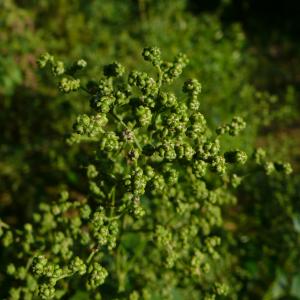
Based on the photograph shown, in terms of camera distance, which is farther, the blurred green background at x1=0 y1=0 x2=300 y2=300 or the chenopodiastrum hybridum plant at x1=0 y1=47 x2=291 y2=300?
the blurred green background at x1=0 y1=0 x2=300 y2=300

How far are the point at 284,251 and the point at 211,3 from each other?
21.6ft

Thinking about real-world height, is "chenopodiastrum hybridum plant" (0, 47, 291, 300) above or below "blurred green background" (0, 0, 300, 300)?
below

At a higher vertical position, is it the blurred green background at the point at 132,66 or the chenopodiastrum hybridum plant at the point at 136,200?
→ the blurred green background at the point at 132,66

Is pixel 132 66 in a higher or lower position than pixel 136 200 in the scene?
higher

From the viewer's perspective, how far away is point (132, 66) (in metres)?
5.14

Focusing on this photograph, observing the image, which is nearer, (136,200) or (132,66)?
(136,200)

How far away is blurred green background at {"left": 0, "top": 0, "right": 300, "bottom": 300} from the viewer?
11.9 ft

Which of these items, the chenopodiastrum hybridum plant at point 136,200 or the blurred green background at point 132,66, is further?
the blurred green background at point 132,66

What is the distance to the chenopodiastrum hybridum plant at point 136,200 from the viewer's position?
2121 mm

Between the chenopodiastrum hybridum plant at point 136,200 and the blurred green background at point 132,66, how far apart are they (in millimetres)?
589

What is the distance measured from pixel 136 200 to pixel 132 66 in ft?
10.4

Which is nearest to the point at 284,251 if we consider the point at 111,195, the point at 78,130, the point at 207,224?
the point at 207,224

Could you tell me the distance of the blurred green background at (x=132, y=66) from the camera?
3637mm

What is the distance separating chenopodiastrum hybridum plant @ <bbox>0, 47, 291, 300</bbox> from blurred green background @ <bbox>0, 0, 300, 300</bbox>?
Result: 59cm
